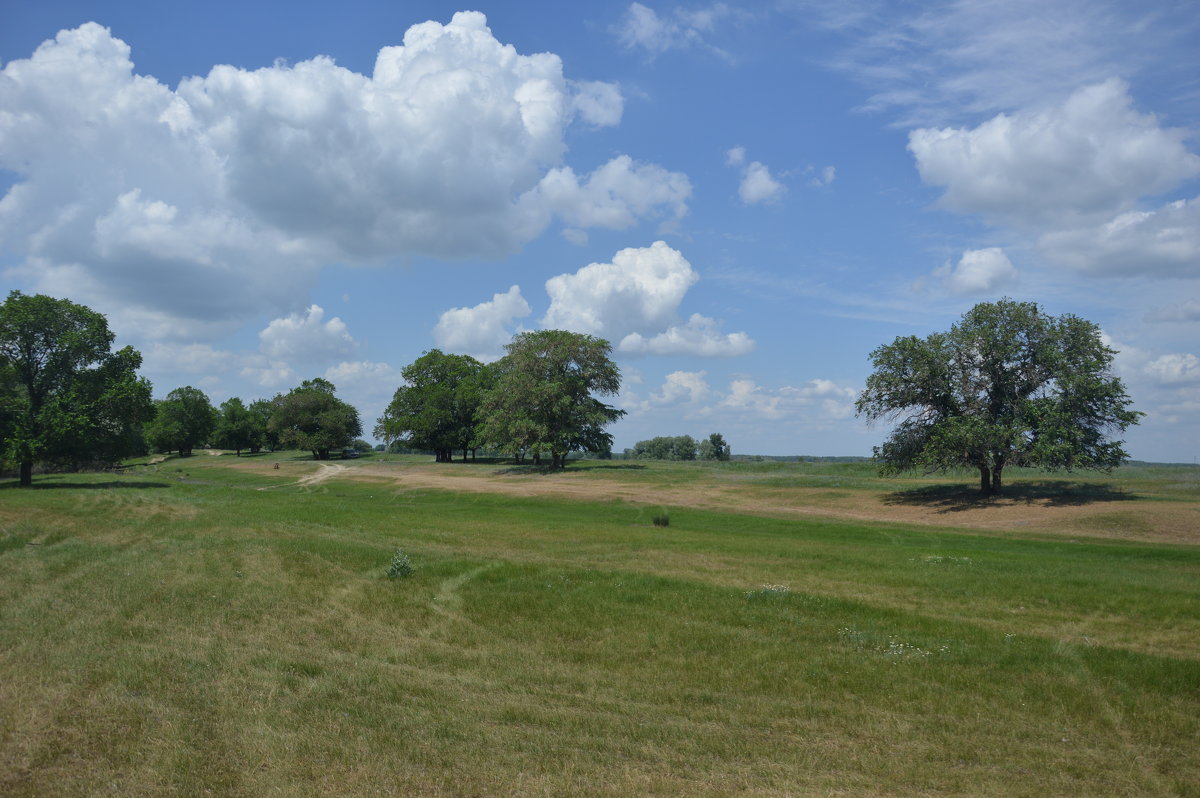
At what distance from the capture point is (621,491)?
5128 centimetres

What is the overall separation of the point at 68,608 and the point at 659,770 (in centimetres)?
1169

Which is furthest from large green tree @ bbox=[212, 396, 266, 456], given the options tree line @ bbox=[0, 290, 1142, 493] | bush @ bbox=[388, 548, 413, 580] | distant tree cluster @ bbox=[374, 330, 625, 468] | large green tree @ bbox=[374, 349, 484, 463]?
bush @ bbox=[388, 548, 413, 580]

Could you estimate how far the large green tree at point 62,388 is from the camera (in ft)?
151

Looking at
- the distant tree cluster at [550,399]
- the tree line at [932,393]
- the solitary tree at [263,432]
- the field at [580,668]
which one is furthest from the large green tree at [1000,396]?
the solitary tree at [263,432]

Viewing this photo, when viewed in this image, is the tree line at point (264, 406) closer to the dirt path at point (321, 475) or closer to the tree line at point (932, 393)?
the tree line at point (932, 393)

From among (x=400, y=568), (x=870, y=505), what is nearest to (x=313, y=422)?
(x=870, y=505)

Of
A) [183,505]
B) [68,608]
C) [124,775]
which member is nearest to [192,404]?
[183,505]

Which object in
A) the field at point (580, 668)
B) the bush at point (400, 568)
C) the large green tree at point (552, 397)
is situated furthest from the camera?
the large green tree at point (552, 397)

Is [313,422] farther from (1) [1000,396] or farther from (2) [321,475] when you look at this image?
(1) [1000,396]

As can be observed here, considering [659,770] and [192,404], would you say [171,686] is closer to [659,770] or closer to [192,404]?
[659,770]

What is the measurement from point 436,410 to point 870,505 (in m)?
64.1

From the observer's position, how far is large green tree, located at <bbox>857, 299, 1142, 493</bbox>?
42.4 meters

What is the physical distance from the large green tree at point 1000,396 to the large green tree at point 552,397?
34.5 meters

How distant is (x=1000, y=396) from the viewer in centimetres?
4691
